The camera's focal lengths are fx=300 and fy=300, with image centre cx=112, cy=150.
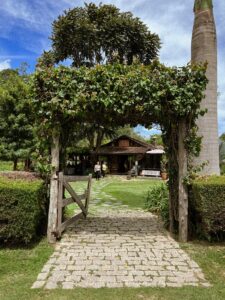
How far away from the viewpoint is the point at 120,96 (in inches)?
247

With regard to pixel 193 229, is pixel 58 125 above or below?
above

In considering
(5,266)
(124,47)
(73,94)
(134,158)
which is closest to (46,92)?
(73,94)

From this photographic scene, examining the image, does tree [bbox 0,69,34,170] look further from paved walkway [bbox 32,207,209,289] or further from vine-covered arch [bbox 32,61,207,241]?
vine-covered arch [bbox 32,61,207,241]

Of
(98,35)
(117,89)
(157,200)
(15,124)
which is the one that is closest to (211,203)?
(117,89)

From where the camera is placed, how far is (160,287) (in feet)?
13.4

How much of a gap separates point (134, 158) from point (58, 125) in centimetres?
2895

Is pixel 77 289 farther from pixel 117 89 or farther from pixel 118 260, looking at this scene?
pixel 117 89

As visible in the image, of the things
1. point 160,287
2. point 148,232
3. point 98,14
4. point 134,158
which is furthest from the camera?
point 134,158

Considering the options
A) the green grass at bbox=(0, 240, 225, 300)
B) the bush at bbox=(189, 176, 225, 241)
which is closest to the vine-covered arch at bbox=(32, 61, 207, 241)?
the bush at bbox=(189, 176, 225, 241)

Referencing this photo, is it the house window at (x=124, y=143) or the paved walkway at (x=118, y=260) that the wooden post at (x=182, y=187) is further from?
the house window at (x=124, y=143)

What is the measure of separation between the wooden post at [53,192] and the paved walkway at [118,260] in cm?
30

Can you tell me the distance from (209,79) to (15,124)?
1139 cm

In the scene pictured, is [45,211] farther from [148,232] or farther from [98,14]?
[98,14]

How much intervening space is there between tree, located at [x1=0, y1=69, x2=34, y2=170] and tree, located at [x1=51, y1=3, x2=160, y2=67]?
408 inches
